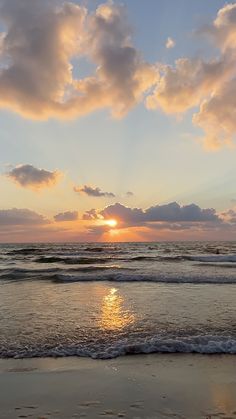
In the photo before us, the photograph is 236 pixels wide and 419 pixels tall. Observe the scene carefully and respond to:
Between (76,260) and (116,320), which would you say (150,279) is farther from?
(76,260)

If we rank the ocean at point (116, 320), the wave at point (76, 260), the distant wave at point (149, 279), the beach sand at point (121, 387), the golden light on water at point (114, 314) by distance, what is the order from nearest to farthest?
the beach sand at point (121, 387) → the ocean at point (116, 320) → the golden light on water at point (114, 314) → the distant wave at point (149, 279) → the wave at point (76, 260)

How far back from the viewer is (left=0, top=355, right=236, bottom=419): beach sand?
5066 millimetres

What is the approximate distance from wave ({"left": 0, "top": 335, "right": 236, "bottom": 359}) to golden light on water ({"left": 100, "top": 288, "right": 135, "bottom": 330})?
66.3 inches

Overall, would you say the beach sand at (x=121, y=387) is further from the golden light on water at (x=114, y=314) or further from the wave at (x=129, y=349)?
the golden light on water at (x=114, y=314)

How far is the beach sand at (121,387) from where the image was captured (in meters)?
5.07

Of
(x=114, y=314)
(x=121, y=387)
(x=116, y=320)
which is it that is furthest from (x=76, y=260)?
(x=121, y=387)

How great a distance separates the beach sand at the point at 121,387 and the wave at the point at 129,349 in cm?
27

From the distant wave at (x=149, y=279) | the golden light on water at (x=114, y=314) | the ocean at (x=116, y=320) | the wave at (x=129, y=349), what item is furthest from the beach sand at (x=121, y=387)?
the distant wave at (x=149, y=279)

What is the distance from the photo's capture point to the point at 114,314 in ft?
38.1

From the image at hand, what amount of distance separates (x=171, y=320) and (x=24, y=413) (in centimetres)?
619

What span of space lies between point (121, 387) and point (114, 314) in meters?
5.65

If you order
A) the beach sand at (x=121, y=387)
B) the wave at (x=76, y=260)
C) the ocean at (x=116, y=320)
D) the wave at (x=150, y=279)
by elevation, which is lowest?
the beach sand at (x=121, y=387)

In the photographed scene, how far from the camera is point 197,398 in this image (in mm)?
5512

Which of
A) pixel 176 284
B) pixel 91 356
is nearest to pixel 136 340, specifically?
pixel 91 356
